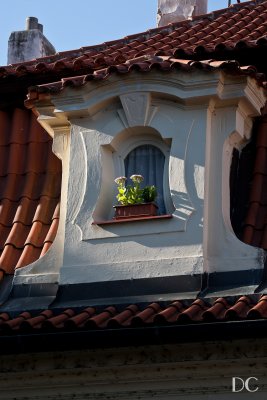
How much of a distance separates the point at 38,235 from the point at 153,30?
159 inches


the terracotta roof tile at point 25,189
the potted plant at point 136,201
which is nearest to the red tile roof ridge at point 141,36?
the terracotta roof tile at point 25,189

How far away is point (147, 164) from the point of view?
15.1 metres

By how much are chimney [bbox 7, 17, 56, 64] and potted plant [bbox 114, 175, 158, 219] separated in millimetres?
6434

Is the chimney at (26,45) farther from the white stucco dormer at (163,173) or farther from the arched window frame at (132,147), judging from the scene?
the arched window frame at (132,147)

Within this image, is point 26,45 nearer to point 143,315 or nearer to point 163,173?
point 163,173

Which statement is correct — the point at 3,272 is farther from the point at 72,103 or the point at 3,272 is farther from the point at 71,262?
the point at 72,103

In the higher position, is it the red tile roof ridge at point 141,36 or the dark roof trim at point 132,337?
the red tile roof ridge at point 141,36

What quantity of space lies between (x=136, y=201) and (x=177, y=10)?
6506 millimetres

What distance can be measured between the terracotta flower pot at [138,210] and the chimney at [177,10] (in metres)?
6.34

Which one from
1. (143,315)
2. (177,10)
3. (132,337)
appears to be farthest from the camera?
(177,10)

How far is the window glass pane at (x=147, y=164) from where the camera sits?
14.9 meters

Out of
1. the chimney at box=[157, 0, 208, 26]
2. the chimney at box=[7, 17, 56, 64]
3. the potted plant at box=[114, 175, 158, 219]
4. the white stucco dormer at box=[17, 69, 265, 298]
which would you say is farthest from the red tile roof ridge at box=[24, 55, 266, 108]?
the chimney at box=[7, 17, 56, 64]

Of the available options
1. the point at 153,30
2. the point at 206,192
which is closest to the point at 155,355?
the point at 206,192

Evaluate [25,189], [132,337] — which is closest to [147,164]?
[25,189]
